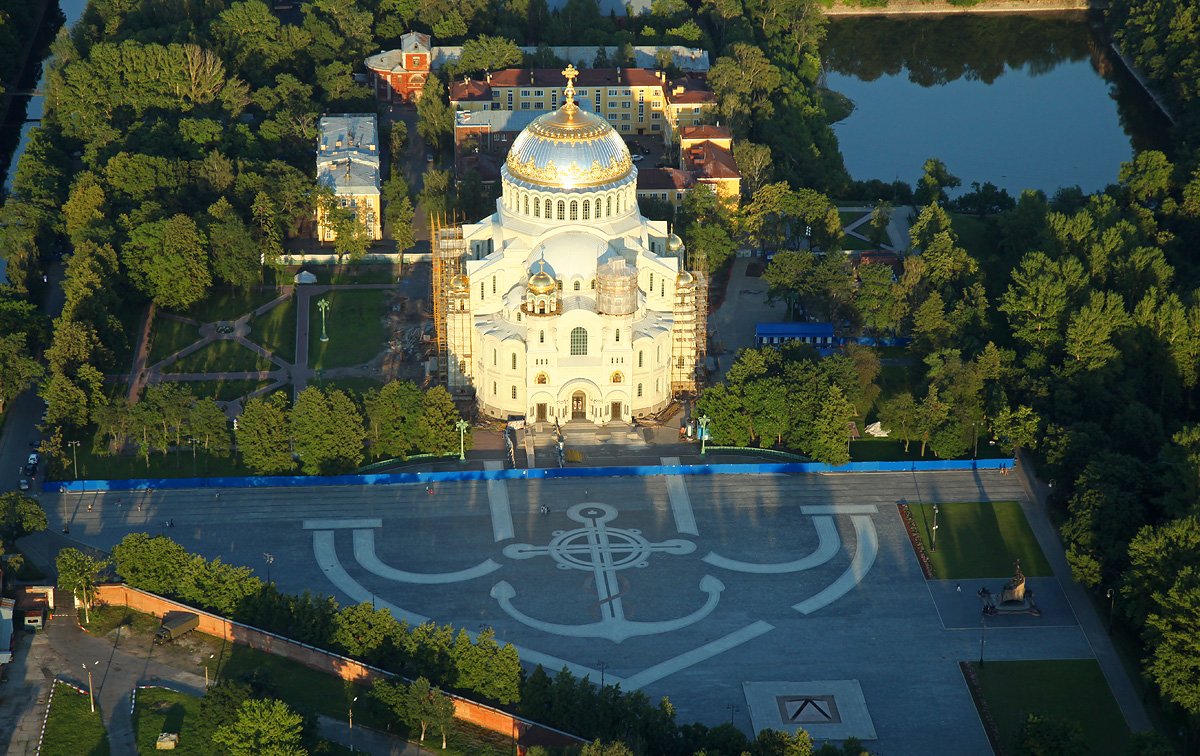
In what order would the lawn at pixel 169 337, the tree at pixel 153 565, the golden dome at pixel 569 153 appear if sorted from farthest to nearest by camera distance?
the lawn at pixel 169 337, the golden dome at pixel 569 153, the tree at pixel 153 565

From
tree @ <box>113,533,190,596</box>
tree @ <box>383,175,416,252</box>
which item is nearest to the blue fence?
tree @ <box>113,533,190,596</box>

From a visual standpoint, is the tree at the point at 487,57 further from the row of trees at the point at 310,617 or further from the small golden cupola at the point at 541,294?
the row of trees at the point at 310,617

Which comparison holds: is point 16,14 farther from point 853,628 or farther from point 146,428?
point 853,628

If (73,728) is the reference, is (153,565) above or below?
above

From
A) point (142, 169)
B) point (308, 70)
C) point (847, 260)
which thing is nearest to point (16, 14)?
point (308, 70)

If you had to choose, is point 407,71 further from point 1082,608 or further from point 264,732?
point 264,732

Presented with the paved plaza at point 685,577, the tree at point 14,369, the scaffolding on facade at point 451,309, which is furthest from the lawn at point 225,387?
the paved plaza at point 685,577

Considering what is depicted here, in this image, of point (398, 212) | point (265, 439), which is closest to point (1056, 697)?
point (265, 439)
